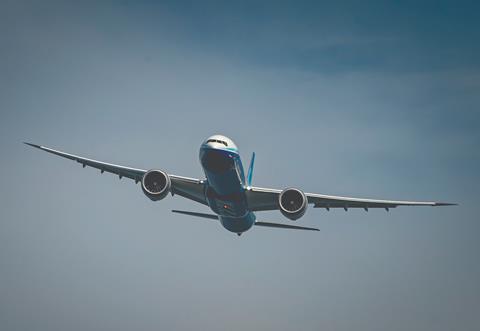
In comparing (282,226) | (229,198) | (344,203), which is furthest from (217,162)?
(344,203)

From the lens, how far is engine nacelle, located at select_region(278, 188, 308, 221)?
3002 centimetres

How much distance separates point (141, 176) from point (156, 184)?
3644mm

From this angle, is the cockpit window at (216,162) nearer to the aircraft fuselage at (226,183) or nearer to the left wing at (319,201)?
the aircraft fuselage at (226,183)

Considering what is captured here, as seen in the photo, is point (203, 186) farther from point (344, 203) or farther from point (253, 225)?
point (344, 203)

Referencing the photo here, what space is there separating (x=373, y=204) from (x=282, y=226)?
6498mm

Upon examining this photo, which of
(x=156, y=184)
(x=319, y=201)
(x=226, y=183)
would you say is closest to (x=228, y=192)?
(x=226, y=183)

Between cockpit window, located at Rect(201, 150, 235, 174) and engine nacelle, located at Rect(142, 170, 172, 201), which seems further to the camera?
engine nacelle, located at Rect(142, 170, 172, 201)

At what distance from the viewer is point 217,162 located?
27609mm

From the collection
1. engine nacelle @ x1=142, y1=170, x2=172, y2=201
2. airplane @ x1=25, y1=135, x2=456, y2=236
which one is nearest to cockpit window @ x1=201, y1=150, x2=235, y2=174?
airplane @ x1=25, y1=135, x2=456, y2=236

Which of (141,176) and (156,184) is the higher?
(141,176)

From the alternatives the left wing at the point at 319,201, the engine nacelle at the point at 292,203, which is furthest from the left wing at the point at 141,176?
the engine nacelle at the point at 292,203

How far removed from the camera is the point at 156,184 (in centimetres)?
3036

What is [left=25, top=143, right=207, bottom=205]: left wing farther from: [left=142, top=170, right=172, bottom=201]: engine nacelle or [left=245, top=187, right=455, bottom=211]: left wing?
[left=245, top=187, right=455, bottom=211]: left wing

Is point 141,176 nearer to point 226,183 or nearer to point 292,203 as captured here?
point 226,183
